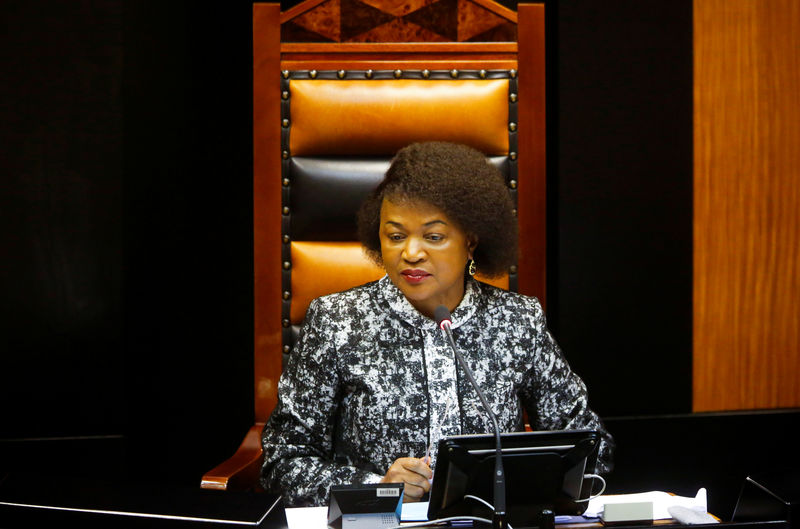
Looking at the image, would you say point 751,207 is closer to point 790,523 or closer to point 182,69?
point 790,523

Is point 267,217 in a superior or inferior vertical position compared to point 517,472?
superior

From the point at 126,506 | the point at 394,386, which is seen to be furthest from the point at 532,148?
the point at 126,506

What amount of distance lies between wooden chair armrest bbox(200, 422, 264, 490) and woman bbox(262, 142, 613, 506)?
102 millimetres

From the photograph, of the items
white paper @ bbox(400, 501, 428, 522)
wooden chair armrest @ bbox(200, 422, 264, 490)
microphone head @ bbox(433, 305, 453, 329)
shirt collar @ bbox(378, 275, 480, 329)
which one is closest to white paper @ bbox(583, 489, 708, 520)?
white paper @ bbox(400, 501, 428, 522)

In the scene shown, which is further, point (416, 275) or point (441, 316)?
point (416, 275)

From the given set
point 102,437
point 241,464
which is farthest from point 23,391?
point 241,464

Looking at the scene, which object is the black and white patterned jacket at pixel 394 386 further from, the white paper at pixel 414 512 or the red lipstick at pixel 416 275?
the white paper at pixel 414 512

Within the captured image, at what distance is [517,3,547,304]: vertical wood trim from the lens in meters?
2.15

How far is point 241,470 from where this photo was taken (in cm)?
180

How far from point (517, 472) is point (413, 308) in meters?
0.64

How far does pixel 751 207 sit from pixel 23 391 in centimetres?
224

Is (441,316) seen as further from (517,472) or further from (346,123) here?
(346,123)

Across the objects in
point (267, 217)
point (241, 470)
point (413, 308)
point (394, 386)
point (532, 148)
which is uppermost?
point (532, 148)

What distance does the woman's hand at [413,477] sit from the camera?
4.59 feet
